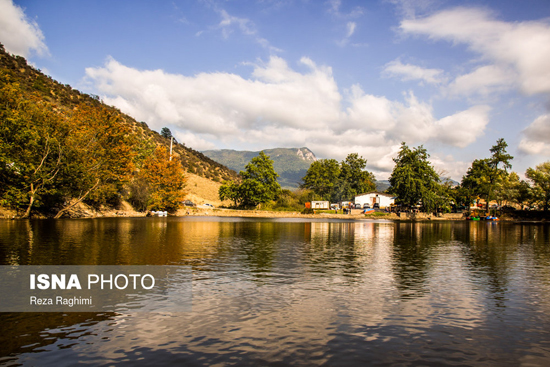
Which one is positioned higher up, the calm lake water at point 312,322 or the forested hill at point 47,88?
the forested hill at point 47,88

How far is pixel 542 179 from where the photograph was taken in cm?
8738

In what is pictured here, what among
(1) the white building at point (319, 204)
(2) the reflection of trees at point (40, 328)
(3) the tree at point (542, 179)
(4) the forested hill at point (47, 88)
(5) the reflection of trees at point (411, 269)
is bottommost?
(5) the reflection of trees at point (411, 269)

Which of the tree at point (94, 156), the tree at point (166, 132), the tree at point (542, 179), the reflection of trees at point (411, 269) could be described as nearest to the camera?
the reflection of trees at point (411, 269)

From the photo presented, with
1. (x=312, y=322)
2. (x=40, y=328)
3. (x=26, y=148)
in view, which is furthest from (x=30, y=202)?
(x=312, y=322)

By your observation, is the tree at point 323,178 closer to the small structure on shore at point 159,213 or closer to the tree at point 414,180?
the tree at point 414,180

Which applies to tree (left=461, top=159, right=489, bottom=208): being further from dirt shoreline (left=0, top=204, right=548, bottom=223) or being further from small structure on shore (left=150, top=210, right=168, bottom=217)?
small structure on shore (left=150, top=210, right=168, bottom=217)

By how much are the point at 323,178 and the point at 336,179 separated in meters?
5.42

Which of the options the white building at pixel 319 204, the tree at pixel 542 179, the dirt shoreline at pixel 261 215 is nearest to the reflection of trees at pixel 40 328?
the dirt shoreline at pixel 261 215

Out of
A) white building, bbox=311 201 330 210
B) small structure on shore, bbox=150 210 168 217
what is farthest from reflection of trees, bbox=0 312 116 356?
white building, bbox=311 201 330 210

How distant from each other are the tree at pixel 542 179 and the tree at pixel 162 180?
91.0 meters

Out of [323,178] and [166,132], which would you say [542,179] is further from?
[166,132]

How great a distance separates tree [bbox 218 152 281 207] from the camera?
11169 centimetres

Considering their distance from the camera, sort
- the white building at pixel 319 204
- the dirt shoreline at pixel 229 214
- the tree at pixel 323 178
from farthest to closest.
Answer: the tree at pixel 323 178, the white building at pixel 319 204, the dirt shoreline at pixel 229 214

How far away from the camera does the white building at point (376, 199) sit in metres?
121
